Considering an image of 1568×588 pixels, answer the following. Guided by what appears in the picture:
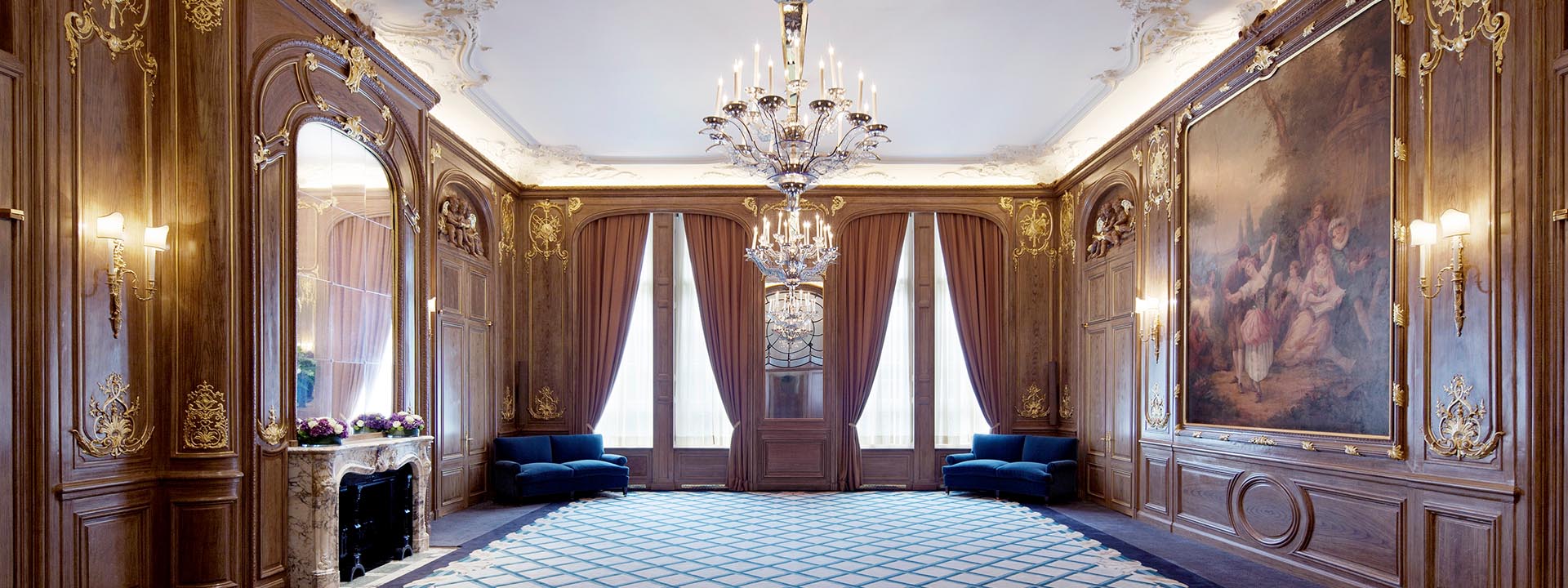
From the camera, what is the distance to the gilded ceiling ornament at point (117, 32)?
491 centimetres

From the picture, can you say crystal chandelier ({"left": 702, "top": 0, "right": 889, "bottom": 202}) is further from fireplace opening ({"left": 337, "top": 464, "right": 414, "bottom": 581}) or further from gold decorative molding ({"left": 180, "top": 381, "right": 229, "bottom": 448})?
fireplace opening ({"left": 337, "top": 464, "right": 414, "bottom": 581})

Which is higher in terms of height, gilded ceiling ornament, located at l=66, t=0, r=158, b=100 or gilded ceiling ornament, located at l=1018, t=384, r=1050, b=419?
gilded ceiling ornament, located at l=66, t=0, r=158, b=100

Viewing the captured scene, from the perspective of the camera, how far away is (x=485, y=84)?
8.72 metres

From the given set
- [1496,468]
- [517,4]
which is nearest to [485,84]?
[517,4]

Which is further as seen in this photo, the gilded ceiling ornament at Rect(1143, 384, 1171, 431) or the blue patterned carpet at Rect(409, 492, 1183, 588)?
the gilded ceiling ornament at Rect(1143, 384, 1171, 431)

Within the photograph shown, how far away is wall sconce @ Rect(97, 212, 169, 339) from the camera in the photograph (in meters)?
5.08

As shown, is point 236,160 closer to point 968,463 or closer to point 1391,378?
point 1391,378

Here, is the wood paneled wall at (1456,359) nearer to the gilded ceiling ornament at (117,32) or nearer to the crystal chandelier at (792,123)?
the crystal chandelier at (792,123)

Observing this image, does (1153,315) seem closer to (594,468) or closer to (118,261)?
(594,468)

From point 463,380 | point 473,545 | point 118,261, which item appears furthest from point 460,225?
point 118,261

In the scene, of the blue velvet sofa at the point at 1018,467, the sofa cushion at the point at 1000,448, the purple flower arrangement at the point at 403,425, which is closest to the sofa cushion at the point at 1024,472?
the blue velvet sofa at the point at 1018,467

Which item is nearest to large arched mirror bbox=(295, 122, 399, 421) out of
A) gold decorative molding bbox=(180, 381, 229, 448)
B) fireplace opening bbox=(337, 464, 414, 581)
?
fireplace opening bbox=(337, 464, 414, 581)

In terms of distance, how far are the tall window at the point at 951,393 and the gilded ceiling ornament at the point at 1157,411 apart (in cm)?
320

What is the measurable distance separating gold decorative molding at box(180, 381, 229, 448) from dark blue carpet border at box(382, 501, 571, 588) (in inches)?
56.6
